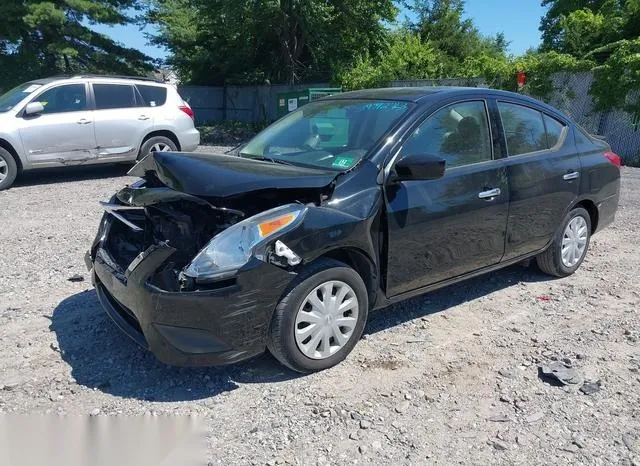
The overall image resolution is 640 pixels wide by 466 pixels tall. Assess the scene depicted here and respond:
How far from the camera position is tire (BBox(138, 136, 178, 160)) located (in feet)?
34.6

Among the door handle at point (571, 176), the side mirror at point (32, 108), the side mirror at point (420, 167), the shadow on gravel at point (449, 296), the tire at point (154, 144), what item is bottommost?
the shadow on gravel at point (449, 296)

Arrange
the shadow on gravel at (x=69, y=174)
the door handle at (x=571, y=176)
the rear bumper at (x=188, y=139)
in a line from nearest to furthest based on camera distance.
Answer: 1. the door handle at (x=571, y=176)
2. the shadow on gravel at (x=69, y=174)
3. the rear bumper at (x=188, y=139)

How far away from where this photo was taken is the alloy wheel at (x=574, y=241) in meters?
5.30

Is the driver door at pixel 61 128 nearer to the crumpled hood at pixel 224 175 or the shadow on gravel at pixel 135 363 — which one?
the shadow on gravel at pixel 135 363

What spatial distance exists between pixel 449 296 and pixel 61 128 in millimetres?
7410

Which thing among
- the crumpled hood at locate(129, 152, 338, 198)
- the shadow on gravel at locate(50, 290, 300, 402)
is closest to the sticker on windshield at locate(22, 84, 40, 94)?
the shadow on gravel at locate(50, 290, 300, 402)

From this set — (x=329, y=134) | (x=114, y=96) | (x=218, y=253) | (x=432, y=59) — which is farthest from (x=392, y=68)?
(x=218, y=253)

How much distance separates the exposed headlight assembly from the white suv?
7.48 m

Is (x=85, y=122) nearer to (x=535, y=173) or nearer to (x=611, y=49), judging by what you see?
(x=535, y=173)

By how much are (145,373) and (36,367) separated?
0.72 metres

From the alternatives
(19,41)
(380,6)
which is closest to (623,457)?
(380,6)

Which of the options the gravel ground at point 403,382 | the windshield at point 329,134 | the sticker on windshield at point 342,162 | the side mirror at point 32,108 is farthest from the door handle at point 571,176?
the side mirror at point 32,108

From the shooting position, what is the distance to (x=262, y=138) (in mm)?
4820

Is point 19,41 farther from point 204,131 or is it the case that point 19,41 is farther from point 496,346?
point 496,346
